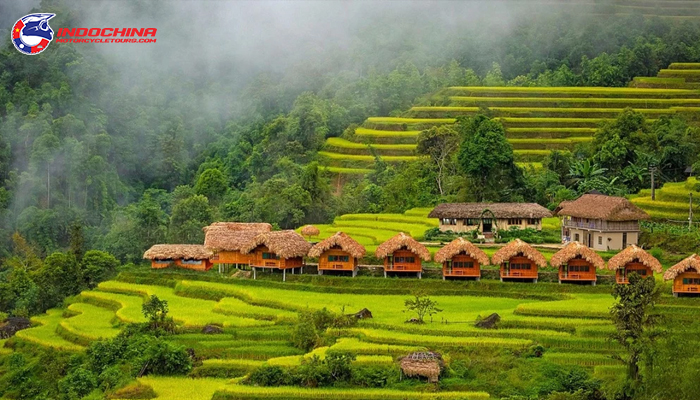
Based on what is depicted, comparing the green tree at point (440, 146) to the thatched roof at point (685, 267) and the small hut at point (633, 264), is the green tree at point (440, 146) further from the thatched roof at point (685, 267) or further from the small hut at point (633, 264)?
the thatched roof at point (685, 267)

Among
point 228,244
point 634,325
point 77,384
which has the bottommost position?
point 77,384

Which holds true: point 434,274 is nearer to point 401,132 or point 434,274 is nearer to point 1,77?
point 401,132

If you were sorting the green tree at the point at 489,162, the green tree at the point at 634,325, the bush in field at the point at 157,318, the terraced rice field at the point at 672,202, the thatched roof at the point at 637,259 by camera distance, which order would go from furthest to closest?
1. the green tree at the point at 489,162
2. the terraced rice field at the point at 672,202
3. the thatched roof at the point at 637,259
4. the bush in field at the point at 157,318
5. the green tree at the point at 634,325

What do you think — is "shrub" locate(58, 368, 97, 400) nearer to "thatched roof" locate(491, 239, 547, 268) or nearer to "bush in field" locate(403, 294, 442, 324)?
"bush in field" locate(403, 294, 442, 324)

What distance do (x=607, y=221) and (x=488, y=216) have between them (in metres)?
4.52

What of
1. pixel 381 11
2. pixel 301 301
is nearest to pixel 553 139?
pixel 301 301

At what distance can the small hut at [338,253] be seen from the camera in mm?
37500

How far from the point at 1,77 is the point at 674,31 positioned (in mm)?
40922

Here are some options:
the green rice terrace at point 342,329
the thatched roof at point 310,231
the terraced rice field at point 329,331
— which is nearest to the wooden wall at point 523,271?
the green rice terrace at point 342,329

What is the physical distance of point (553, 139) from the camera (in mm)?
57594

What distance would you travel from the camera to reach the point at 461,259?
121 ft

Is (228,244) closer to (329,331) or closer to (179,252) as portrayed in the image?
(179,252)

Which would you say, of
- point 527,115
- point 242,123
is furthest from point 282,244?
point 242,123
